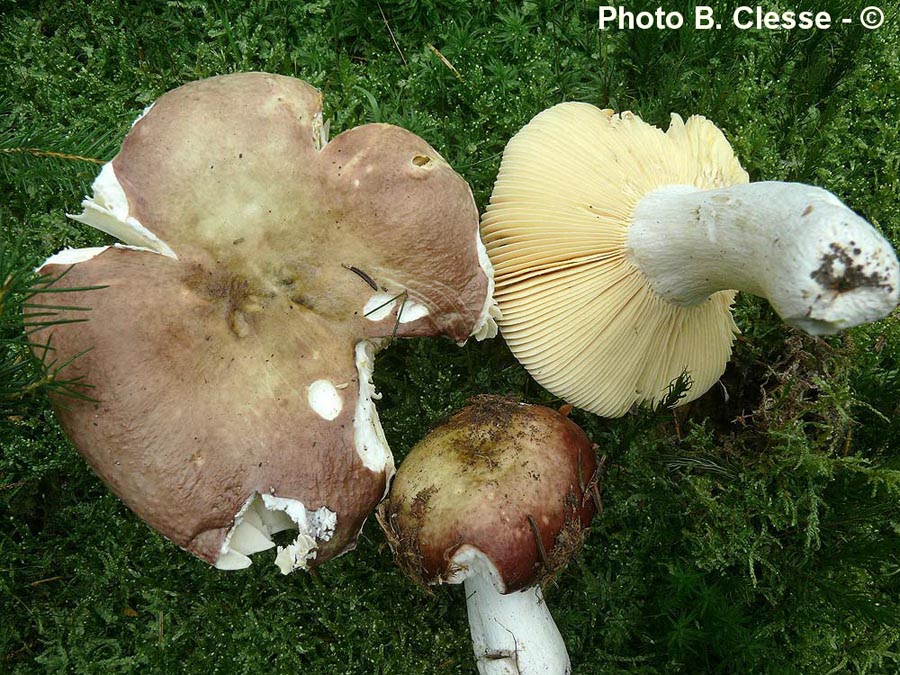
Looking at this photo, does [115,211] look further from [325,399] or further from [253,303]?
[325,399]

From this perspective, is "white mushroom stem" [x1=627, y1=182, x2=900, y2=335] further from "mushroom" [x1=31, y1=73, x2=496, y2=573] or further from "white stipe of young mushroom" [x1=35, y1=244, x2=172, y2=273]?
"white stipe of young mushroom" [x1=35, y1=244, x2=172, y2=273]

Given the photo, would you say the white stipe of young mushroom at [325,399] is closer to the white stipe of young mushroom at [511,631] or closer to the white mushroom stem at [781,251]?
the white stipe of young mushroom at [511,631]

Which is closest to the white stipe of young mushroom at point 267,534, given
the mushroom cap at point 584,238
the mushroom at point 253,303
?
the mushroom at point 253,303

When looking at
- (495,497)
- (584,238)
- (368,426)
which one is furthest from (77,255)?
(584,238)

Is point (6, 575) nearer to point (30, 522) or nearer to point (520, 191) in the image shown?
point (30, 522)

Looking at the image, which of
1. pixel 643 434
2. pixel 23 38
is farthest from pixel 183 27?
pixel 643 434

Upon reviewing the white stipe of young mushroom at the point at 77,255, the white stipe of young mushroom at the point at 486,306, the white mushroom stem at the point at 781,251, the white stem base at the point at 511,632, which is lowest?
the white stem base at the point at 511,632
